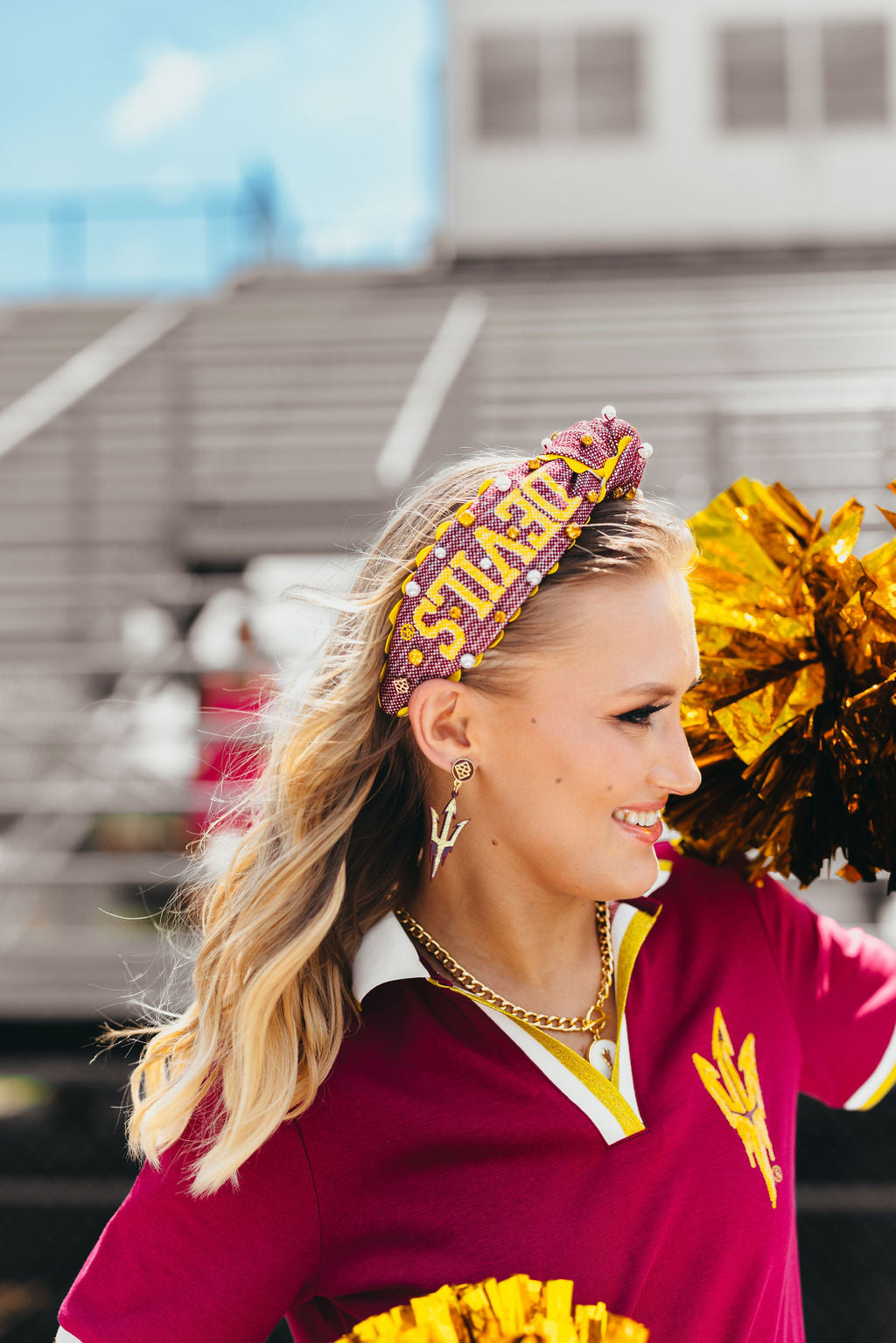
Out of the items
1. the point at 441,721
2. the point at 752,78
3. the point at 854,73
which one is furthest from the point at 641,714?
the point at 854,73

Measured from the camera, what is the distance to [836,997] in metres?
1.44

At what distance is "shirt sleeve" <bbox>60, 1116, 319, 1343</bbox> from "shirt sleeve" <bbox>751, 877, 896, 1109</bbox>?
0.62 metres

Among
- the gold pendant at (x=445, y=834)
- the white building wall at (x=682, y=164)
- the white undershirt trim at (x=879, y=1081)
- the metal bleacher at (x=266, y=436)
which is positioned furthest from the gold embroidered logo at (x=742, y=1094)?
the white building wall at (x=682, y=164)

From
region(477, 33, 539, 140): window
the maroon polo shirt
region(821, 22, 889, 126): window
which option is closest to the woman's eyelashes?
the maroon polo shirt

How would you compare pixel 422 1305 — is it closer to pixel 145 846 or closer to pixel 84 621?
Result: pixel 145 846

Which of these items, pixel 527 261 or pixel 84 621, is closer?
pixel 84 621

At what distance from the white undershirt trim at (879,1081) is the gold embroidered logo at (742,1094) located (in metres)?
0.22

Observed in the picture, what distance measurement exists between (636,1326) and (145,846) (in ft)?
14.1

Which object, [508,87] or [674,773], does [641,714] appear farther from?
[508,87]

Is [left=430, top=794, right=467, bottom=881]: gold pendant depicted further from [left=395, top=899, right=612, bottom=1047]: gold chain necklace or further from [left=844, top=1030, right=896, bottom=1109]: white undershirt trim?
[left=844, top=1030, right=896, bottom=1109]: white undershirt trim

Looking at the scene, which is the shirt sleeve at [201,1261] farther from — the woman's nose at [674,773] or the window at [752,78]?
the window at [752,78]

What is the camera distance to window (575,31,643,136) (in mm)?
12375

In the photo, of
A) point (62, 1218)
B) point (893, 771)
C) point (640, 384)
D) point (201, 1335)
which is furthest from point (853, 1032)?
point (640, 384)

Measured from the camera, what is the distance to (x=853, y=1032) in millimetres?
1444
